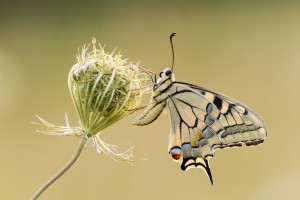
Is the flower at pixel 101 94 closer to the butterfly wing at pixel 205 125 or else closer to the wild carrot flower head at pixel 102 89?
the wild carrot flower head at pixel 102 89

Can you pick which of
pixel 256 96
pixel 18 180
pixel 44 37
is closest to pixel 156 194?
pixel 18 180

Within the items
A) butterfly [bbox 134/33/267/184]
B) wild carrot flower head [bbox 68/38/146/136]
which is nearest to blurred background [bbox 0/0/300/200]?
butterfly [bbox 134/33/267/184]

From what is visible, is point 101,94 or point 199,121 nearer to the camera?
point 101,94

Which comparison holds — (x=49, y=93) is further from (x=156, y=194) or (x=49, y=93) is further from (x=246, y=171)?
(x=246, y=171)

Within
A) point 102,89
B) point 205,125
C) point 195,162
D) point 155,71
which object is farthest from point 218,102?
point 155,71

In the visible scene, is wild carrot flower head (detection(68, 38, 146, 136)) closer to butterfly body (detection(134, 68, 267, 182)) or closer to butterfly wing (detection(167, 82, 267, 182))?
butterfly body (detection(134, 68, 267, 182))

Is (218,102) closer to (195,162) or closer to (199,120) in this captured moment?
(199,120)

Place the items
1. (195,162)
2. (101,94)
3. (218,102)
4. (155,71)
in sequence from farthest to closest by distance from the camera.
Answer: (155,71) → (218,102) → (195,162) → (101,94)
